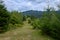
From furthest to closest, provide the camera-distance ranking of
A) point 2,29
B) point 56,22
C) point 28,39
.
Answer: point 2,29 < point 28,39 < point 56,22

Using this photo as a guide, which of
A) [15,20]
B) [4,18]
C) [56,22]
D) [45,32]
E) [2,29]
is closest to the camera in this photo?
[56,22]

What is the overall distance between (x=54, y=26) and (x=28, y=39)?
481cm

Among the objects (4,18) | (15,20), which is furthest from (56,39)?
(15,20)

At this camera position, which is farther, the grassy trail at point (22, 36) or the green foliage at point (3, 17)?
the green foliage at point (3, 17)

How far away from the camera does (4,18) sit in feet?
115

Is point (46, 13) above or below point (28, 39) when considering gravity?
above

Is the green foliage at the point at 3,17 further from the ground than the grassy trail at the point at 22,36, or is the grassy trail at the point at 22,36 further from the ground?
the green foliage at the point at 3,17

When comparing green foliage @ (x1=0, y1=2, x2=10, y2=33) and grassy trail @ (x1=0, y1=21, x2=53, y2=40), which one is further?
green foliage @ (x1=0, y1=2, x2=10, y2=33)

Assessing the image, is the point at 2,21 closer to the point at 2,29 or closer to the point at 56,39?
the point at 2,29

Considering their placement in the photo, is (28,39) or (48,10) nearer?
(28,39)

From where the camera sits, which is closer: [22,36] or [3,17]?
[22,36]

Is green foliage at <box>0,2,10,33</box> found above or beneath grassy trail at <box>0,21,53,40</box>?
above

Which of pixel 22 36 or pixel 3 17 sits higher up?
pixel 3 17

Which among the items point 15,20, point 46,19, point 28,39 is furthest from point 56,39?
point 15,20
